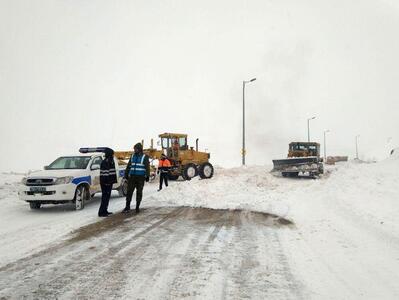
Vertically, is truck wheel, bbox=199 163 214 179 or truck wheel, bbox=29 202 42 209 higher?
truck wheel, bbox=199 163 214 179

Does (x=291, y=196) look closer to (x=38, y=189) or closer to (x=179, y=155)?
(x=38, y=189)

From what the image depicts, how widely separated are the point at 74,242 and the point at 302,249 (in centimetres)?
401

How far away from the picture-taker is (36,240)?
7.06 m

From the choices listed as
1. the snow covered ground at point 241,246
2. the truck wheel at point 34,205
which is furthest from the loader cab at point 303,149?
the truck wheel at point 34,205

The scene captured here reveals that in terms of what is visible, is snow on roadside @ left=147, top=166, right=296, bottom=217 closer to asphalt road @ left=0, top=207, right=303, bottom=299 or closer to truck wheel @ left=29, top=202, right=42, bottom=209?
asphalt road @ left=0, top=207, right=303, bottom=299

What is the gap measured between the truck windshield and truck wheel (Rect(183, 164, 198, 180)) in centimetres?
1106

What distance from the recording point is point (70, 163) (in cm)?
1269

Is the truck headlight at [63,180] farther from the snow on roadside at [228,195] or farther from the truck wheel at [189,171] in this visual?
the truck wheel at [189,171]

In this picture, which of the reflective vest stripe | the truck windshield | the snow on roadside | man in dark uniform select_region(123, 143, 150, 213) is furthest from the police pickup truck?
the snow on roadside

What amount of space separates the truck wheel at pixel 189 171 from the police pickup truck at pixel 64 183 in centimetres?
1076

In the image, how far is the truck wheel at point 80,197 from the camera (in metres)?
11.6

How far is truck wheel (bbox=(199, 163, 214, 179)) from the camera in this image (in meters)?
24.0

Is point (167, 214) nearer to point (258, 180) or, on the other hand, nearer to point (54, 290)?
point (54, 290)

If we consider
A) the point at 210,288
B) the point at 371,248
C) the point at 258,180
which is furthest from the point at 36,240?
the point at 258,180
